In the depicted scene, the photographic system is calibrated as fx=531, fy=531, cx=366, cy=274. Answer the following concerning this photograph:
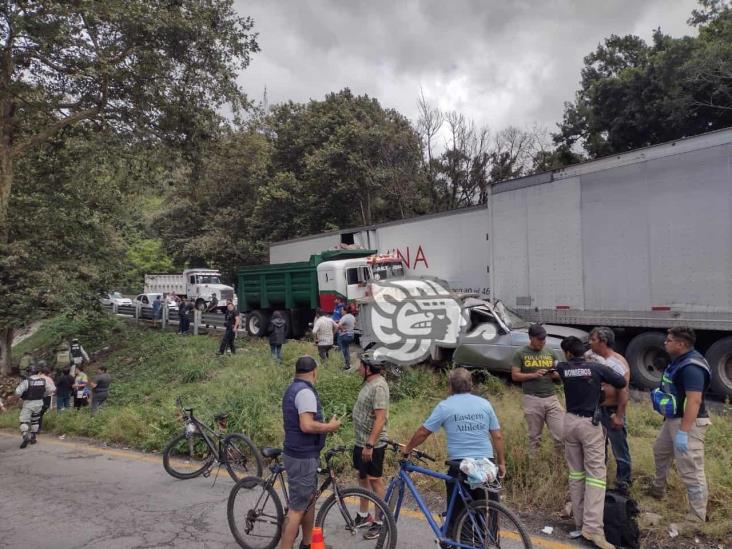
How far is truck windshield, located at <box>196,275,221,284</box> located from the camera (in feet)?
90.8

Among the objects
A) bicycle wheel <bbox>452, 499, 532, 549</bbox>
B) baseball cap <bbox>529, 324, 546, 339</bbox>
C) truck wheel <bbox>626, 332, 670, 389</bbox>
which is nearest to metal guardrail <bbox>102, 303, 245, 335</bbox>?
truck wheel <bbox>626, 332, 670, 389</bbox>

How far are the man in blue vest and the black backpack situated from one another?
1.84ft

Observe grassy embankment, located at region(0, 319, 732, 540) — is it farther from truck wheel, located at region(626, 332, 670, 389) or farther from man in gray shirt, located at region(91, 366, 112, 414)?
truck wheel, located at region(626, 332, 670, 389)

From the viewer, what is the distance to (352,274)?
1523 cm

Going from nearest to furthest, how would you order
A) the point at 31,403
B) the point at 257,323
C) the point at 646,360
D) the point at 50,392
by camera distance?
1. the point at 646,360
2. the point at 31,403
3. the point at 50,392
4. the point at 257,323

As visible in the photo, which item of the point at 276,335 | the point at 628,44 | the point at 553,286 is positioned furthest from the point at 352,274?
the point at 628,44

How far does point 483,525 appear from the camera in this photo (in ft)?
12.0

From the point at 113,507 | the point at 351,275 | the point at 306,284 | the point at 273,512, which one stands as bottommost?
the point at 113,507

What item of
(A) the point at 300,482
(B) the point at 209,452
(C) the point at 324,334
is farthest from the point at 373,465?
(C) the point at 324,334

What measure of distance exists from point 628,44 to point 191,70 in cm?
2258

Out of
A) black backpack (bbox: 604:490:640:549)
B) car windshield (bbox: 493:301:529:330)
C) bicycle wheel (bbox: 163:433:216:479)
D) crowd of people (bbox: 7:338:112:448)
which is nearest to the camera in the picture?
black backpack (bbox: 604:490:640:549)

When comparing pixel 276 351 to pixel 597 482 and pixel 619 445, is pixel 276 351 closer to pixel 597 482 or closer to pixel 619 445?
pixel 619 445

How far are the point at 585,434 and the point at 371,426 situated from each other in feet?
5.84

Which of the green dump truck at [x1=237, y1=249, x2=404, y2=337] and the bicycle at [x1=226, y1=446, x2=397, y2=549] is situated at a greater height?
the green dump truck at [x1=237, y1=249, x2=404, y2=337]
